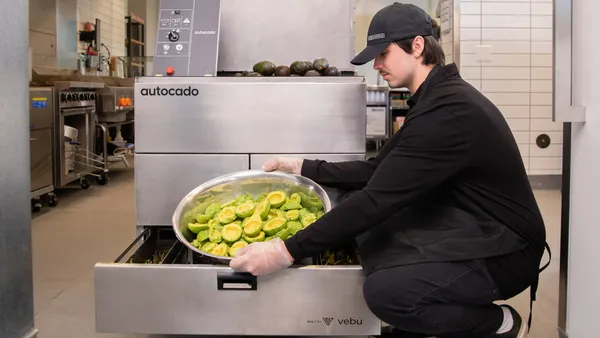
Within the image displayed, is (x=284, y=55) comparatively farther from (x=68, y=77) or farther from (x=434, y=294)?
(x=68, y=77)

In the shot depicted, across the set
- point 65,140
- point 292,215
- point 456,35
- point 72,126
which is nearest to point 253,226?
point 292,215

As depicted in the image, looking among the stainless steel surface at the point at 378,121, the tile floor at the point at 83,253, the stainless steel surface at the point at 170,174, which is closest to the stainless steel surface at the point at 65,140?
the tile floor at the point at 83,253

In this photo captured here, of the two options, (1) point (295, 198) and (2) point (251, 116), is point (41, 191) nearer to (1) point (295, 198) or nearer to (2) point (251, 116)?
(2) point (251, 116)

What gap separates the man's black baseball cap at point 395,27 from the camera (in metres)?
1.75

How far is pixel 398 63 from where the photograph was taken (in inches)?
71.0

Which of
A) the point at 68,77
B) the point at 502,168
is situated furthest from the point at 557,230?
the point at 68,77

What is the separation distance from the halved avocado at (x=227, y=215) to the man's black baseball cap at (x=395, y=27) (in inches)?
24.8

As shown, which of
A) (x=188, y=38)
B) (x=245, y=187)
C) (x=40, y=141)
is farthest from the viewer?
(x=40, y=141)

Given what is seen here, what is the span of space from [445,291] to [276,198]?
670 millimetres

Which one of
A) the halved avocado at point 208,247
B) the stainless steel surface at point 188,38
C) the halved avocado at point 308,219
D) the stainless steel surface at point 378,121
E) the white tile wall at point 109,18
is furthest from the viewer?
the white tile wall at point 109,18

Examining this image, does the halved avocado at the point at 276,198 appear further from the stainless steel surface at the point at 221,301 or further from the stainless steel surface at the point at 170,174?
the stainless steel surface at the point at 221,301

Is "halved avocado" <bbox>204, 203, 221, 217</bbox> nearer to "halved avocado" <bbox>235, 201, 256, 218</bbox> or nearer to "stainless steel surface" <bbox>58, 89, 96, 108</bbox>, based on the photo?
"halved avocado" <bbox>235, 201, 256, 218</bbox>

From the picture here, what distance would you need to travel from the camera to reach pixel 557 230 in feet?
13.4

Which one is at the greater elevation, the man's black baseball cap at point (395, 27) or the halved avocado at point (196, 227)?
the man's black baseball cap at point (395, 27)
